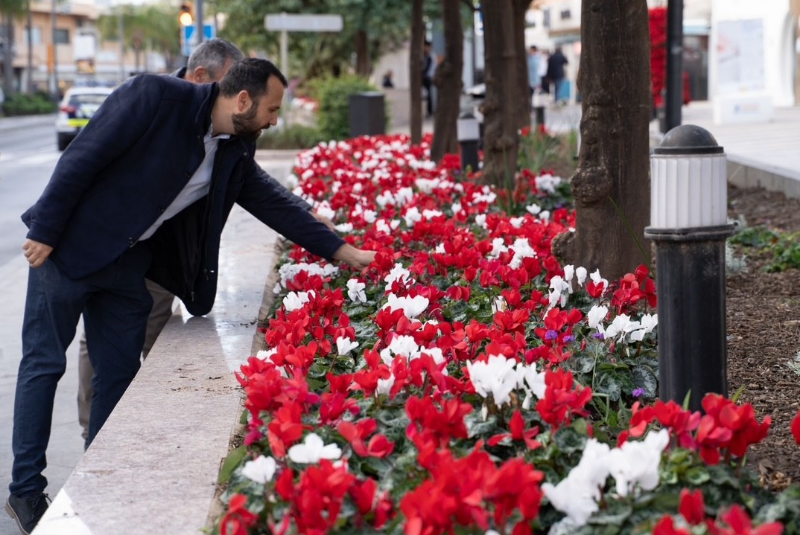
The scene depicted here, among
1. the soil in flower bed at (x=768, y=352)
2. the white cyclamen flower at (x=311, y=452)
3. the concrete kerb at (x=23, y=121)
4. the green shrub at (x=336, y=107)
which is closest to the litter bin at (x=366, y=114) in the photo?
the green shrub at (x=336, y=107)

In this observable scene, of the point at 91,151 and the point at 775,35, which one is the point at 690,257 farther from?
the point at 775,35

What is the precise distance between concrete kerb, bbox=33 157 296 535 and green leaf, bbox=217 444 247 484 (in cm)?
5

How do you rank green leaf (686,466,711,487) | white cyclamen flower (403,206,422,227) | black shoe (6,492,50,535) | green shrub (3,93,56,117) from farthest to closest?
green shrub (3,93,56,117)
white cyclamen flower (403,206,422,227)
black shoe (6,492,50,535)
green leaf (686,466,711,487)

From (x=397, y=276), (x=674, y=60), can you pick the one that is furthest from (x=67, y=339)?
(x=674, y=60)

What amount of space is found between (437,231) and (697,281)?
3.13 metres

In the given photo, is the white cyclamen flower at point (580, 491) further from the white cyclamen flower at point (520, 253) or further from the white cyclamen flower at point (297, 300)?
the white cyclamen flower at point (520, 253)

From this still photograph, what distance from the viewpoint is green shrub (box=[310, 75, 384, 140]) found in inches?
895

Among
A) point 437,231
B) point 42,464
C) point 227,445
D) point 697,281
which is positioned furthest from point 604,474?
point 437,231

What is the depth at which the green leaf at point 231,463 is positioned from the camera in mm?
2977

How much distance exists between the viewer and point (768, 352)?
4523 millimetres

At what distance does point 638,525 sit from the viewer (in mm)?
2344

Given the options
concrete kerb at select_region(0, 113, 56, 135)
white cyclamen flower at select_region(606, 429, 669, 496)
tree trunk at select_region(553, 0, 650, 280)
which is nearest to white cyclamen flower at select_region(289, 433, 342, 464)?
white cyclamen flower at select_region(606, 429, 669, 496)

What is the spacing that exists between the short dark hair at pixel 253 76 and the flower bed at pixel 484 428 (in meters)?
0.78

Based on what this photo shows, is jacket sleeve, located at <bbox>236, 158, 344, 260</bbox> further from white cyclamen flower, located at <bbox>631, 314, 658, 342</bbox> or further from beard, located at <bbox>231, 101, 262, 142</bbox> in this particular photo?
white cyclamen flower, located at <bbox>631, 314, 658, 342</bbox>
